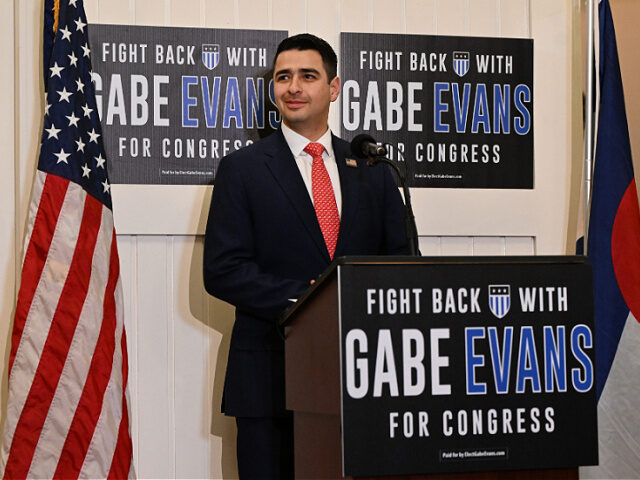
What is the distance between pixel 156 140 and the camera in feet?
11.7

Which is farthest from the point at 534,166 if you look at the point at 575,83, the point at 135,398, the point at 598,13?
the point at 135,398

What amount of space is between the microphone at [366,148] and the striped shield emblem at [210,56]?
53.1 inches

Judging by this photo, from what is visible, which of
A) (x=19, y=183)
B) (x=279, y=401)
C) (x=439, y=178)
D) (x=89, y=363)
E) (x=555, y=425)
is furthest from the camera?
(x=439, y=178)

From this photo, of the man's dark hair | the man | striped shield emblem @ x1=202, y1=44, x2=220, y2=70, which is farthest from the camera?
striped shield emblem @ x1=202, y1=44, x2=220, y2=70

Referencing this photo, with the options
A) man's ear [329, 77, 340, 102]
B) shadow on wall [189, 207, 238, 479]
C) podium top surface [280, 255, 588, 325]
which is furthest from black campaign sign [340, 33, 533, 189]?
podium top surface [280, 255, 588, 325]

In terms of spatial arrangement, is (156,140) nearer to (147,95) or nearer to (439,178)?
(147,95)

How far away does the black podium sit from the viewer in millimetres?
1822

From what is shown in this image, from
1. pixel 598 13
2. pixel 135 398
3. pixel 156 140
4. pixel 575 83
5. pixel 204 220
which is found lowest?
pixel 135 398

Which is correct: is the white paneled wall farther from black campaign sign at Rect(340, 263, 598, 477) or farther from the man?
black campaign sign at Rect(340, 263, 598, 477)

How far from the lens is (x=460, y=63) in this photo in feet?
12.5

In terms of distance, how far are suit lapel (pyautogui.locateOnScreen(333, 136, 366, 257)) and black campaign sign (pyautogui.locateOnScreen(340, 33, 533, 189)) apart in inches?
18.1

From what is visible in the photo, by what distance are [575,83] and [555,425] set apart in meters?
2.31

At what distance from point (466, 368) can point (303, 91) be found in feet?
5.08

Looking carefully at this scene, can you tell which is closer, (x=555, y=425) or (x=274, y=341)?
(x=555, y=425)
